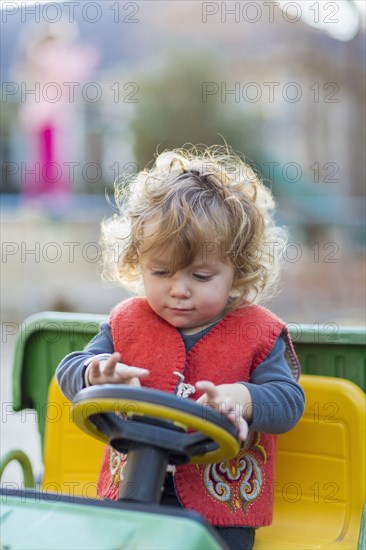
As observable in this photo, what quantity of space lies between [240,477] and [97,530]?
2.01 feet

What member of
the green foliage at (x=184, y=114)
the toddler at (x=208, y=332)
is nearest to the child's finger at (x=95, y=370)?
the toddler at (x=208, y=332)

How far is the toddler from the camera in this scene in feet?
6.19

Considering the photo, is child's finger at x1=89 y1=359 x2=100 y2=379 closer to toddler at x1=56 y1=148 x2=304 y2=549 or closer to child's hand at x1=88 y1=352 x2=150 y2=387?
child's hand at x1=88 y1=352 x2=150 y2=387

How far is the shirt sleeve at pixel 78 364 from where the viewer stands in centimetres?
191

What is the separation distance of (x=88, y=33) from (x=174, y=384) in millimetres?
8940

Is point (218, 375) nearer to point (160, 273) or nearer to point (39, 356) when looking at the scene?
point (160, 273)

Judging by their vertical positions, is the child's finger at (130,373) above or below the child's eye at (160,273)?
below

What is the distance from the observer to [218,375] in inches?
76.7

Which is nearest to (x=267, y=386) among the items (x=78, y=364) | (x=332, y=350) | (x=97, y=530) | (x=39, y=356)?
(x=332, y=350)

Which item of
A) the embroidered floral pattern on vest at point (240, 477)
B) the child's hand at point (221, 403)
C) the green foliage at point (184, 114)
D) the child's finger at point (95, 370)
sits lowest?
the embroidered floral pattern on vest at point (240, 477)

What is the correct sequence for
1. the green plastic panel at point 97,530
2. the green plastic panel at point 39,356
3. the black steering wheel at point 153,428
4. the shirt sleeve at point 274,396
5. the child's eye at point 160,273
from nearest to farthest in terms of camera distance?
the green plastic panel at point 97,530 → the black steering wheel at point 153,428 → the shirt sleeve at point 274,396 → the child's eye at point 160,273 → the green plastic panel at point 39,356

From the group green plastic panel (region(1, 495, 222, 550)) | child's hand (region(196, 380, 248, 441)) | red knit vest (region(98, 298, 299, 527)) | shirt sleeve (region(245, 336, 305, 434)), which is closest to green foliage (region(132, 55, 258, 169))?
red knit vest (region(98, 298, 299, 527))

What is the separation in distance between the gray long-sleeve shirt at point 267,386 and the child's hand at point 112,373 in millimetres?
187

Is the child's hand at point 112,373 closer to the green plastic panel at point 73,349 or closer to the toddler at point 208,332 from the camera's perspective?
the toddler at point 208,332
